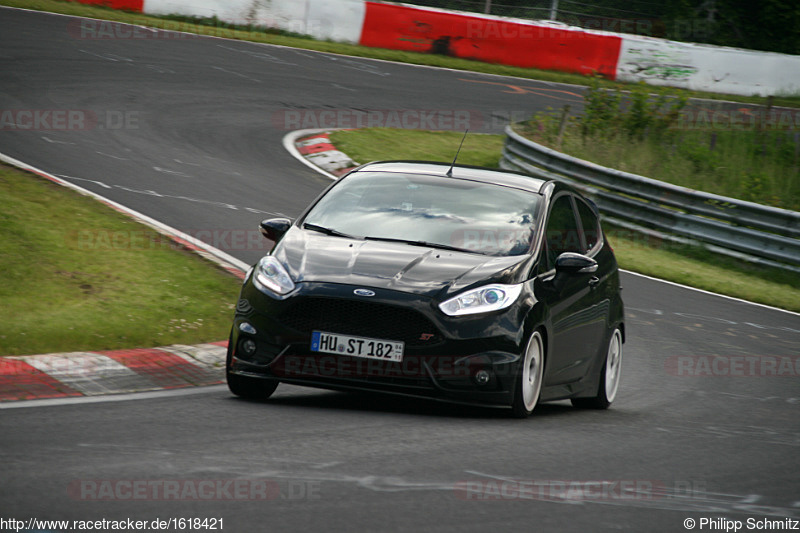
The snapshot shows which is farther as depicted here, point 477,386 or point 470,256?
point 470,256

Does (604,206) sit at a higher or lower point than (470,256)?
lower

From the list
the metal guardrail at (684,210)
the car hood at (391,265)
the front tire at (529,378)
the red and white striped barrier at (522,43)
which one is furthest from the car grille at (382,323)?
the red and white striped barrier at (522,43)

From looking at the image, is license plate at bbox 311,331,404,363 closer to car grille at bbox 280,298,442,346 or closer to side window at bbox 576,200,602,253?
car grille at bbox 280,298,442,346

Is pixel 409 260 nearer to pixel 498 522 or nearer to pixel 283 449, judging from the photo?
pixel 283 449

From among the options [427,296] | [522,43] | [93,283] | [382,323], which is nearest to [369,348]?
[382,323]

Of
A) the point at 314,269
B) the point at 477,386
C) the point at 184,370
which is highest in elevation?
the point at 314,269

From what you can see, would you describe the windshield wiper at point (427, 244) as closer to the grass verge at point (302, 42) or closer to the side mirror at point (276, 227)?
the side mirror at point (276, 227)

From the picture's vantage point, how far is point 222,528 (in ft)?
13.5

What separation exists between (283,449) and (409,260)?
5.99 feet

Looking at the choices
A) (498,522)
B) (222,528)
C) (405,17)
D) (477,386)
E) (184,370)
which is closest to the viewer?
(222,528)

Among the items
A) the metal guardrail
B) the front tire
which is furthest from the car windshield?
the metal guardrail

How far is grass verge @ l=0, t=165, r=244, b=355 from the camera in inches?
320

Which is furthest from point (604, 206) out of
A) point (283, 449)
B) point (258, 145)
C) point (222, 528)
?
point (222, 528)

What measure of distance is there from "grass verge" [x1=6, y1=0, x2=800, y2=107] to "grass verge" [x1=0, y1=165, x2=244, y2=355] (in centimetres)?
1780
